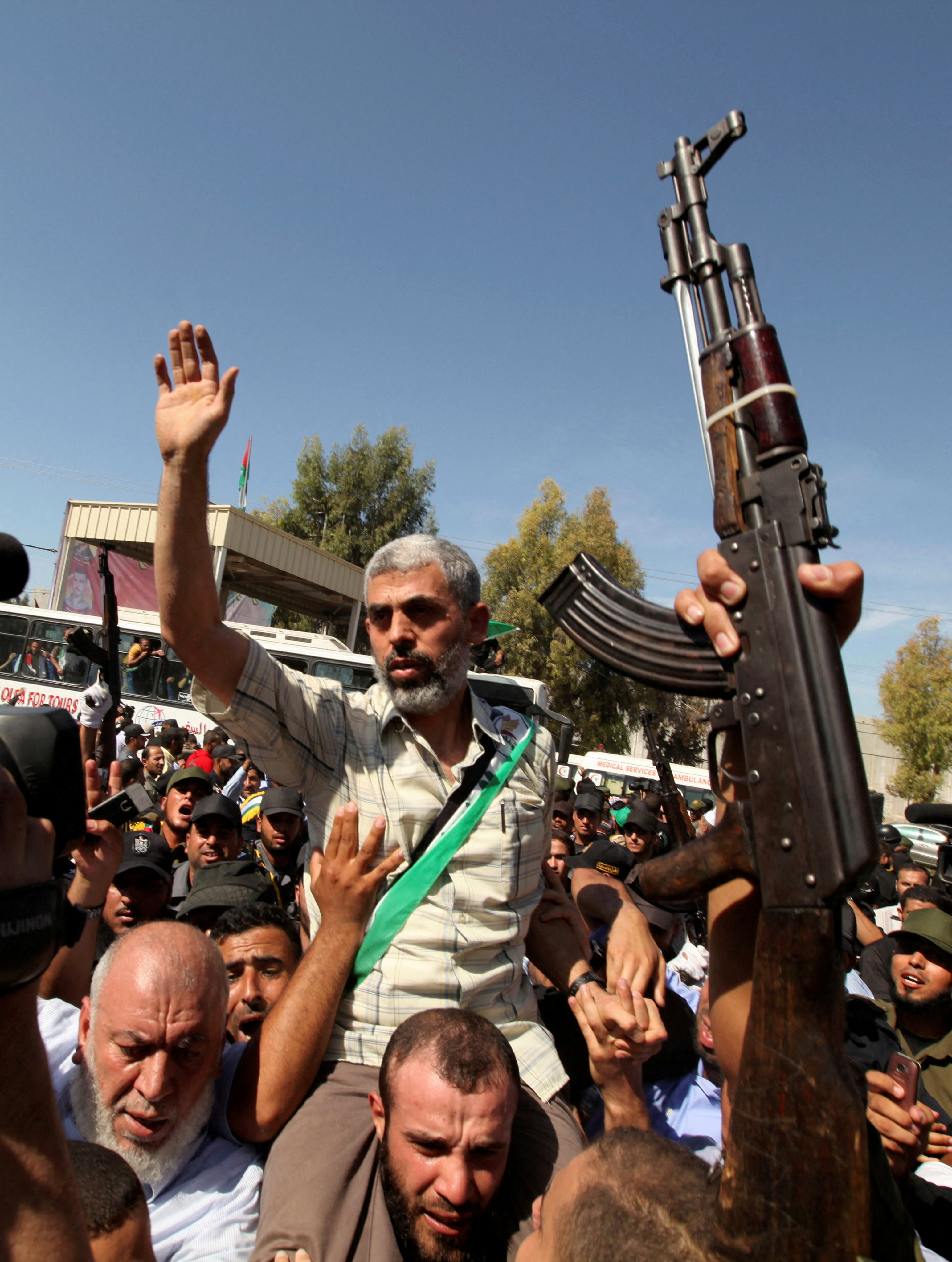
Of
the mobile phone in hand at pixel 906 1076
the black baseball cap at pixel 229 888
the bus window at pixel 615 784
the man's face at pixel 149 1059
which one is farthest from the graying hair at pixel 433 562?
the bus window at pixel 615 784

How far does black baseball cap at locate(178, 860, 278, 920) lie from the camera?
3.97 meters

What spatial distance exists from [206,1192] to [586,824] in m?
8.08

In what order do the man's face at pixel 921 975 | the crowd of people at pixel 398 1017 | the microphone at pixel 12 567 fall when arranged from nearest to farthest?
1. the microphone at pixel 12 567
2. the crowd of people at pixel 398 1017
3. the man's face at pixel 921 975

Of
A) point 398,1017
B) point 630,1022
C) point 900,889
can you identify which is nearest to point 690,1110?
point 630,1022

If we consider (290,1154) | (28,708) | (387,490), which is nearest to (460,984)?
(290,1154)

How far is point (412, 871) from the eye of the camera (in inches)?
87.6

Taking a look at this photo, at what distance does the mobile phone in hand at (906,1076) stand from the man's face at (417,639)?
5.49 feet

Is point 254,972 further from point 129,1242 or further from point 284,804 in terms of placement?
point 284,804

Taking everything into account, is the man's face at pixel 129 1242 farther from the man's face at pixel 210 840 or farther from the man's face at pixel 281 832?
the man's face at pixel 281 832

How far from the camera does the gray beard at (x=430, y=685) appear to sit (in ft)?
8.12

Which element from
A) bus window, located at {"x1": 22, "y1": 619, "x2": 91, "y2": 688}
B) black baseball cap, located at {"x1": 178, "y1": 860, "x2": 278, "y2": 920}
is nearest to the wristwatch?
black baseball cap, located at {"x1": 178, "y1": 860, "x2": 278, "y2": 920}

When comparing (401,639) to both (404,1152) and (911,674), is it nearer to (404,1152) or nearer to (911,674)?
(404,1152)

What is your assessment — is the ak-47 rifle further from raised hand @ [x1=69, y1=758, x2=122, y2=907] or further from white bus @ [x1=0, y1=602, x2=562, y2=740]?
white bus @ [x1=0, y1=602, x2=562, y2=740]

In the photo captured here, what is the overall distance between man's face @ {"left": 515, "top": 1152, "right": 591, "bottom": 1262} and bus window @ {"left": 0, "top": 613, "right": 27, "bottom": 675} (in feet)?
60.7
